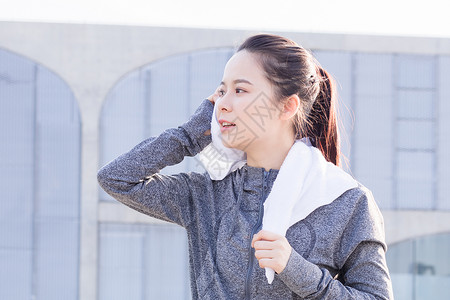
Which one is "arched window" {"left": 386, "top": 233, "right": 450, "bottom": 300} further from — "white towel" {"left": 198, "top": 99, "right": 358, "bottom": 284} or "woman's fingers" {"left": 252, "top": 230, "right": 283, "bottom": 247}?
"woman's fingers" {"left": 252, "top": 230, "right": 283, "bottom": 247}

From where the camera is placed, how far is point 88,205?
1145cm

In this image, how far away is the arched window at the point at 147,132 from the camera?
37.7 ft

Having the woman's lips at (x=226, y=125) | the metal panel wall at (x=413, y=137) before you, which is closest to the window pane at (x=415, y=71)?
the metal panel wall at (x=413, y=137)

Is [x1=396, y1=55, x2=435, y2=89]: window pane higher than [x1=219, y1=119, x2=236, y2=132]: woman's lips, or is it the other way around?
[x1=396, y1=55, x2=435, y2=89]: window pane

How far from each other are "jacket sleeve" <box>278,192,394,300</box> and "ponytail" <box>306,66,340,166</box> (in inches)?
8.0

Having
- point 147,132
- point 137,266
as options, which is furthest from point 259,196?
point 137,266

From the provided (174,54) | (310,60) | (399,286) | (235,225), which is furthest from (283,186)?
(399,286)

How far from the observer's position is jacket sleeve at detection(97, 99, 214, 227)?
1820 millimetres

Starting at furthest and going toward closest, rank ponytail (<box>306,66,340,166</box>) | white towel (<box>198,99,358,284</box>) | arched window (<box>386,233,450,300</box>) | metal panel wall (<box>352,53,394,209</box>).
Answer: arched window (<box>386,233,450,300</box>)
metal panel wall (<box>352,53,394,209</box>)
ponytail (<box>306,66,340,166</box>)
white towel (<box>198,99,358,284</box>)

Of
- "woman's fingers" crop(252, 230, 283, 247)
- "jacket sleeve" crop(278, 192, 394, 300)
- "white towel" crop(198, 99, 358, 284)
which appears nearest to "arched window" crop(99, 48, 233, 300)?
"white towel" crop(198, 99, 358, 284)

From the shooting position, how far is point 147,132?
37.8 feet

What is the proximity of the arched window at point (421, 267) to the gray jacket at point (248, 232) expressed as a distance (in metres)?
10.6

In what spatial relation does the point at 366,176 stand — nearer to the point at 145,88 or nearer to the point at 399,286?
the point at 399,286

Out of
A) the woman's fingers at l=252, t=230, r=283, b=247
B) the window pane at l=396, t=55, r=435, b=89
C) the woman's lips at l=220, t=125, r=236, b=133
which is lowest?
the woman's fingers at l=252, t=230, r=283, b=247
